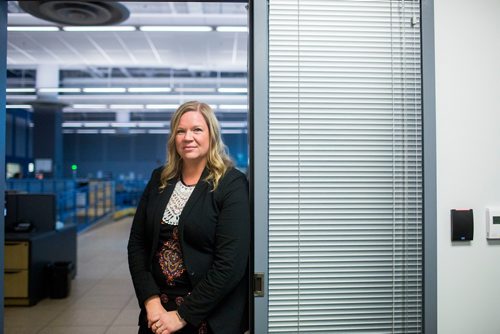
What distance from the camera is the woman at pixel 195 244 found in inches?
56.7

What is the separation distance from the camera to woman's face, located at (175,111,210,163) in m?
1.51

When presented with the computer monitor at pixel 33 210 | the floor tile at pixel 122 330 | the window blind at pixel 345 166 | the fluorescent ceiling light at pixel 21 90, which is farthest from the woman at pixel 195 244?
the fluorescent ceiling light at pixel 21 90

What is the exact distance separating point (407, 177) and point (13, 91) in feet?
34.4

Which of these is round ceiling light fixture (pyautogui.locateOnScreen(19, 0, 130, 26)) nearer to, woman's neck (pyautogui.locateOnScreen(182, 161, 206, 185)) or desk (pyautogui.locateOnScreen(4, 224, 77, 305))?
desk (pyautogui.locateOnScreen(4, 224, 77, 305))

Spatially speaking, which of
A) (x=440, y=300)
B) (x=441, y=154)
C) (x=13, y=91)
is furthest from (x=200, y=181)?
(x=13, y=91)

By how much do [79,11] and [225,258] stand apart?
482 cm

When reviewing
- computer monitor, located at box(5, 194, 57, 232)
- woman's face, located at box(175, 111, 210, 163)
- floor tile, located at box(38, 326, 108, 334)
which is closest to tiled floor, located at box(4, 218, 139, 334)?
floor tile, located at box(38, 326, 108, 334)

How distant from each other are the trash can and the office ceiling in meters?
3.79

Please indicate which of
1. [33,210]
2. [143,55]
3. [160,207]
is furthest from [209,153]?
[143,55]

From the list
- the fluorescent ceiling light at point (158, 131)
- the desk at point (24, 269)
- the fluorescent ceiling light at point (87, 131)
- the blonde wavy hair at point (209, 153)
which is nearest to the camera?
the blonde wavy hair at point (209, 153)

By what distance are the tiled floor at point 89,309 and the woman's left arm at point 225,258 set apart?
7.69ft

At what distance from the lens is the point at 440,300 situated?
5.52 ft

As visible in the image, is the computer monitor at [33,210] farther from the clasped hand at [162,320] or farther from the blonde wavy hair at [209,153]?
the clasped hand at [162,320]

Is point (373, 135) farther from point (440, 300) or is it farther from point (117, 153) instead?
point (117, 153)
